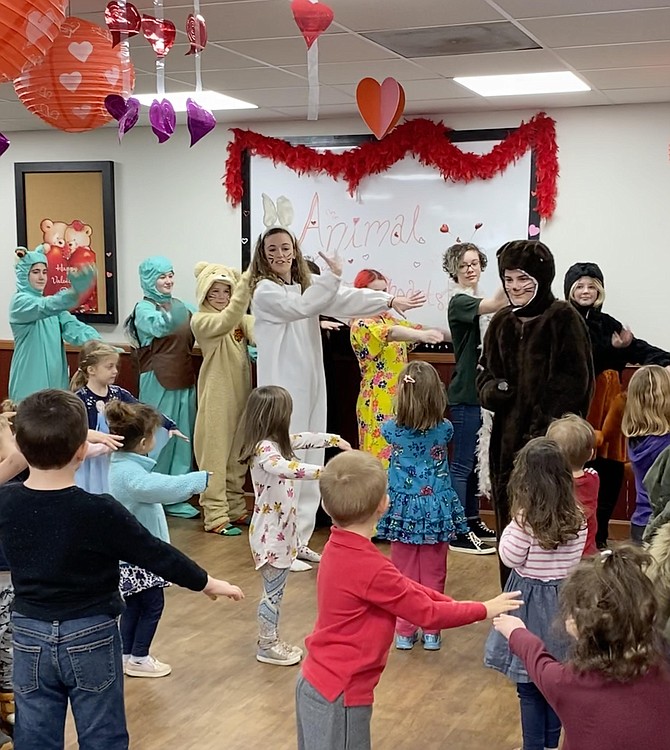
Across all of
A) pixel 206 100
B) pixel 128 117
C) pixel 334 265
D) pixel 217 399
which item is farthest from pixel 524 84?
pixel 128 117

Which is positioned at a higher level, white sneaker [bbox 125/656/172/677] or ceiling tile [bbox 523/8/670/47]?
ceiling tile [bbox 523/8/670/47]

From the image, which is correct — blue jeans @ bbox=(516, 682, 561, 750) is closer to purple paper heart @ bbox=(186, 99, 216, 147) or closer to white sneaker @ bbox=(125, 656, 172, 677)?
white sneaker @ bbox=(125, 656, 172, 677)

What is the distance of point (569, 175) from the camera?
5.63 meters

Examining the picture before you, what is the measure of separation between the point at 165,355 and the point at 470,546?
2.00 metres

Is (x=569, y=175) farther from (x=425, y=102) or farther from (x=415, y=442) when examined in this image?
(x=415, y=442)

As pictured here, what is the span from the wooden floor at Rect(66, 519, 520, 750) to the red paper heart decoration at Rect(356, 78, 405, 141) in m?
1.96

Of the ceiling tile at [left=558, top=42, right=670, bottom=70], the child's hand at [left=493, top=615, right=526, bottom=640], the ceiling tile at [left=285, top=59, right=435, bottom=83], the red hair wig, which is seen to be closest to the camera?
the child's hand at [left=493, top=615, right=526, bottom=640]

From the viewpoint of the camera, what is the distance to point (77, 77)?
3.04 metres

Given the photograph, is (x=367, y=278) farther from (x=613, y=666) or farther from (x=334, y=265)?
(x=613, y=666)

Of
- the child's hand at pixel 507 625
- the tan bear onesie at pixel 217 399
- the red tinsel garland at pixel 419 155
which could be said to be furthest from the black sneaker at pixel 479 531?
the child's hand at pixel 507 625

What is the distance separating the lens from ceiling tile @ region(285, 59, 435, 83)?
4.55m

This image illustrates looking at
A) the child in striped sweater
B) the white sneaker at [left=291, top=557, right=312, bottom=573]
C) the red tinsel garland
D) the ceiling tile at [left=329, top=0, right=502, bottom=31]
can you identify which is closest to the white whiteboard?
the red tinsel garland

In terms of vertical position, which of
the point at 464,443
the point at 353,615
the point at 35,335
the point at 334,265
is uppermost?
the point at 334,265

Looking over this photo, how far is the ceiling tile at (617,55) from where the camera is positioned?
409 cm
